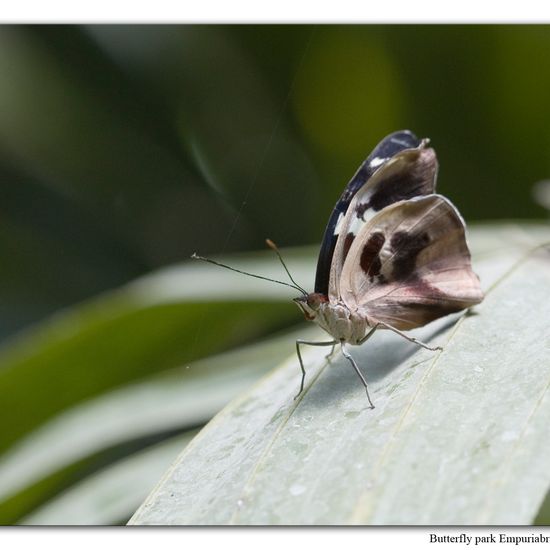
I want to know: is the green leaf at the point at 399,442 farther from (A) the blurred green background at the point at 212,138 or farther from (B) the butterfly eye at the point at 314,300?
(A) the blurred green background at the point at 212,138

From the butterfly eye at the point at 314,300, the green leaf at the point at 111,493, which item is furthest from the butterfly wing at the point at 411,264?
the green leaf at the point at 111,493

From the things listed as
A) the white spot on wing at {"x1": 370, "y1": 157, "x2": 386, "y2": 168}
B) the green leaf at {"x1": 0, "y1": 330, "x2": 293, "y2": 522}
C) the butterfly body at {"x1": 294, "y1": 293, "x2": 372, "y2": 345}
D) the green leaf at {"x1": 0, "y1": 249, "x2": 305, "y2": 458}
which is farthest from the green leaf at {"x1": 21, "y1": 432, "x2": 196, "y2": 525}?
the white spot on wing at {"x1": 370, "y1": 157, "x2": 386, "y2": 168}

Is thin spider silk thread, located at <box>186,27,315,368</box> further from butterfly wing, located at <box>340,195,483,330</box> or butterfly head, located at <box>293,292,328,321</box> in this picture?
butterfly head, located at <box>293,292,328,321</box>

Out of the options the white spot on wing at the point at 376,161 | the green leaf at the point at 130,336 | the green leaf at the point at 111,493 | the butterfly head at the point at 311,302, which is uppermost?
the white spot on wing at the point at 376,161

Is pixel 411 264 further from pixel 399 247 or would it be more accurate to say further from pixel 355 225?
pixel 355 225
